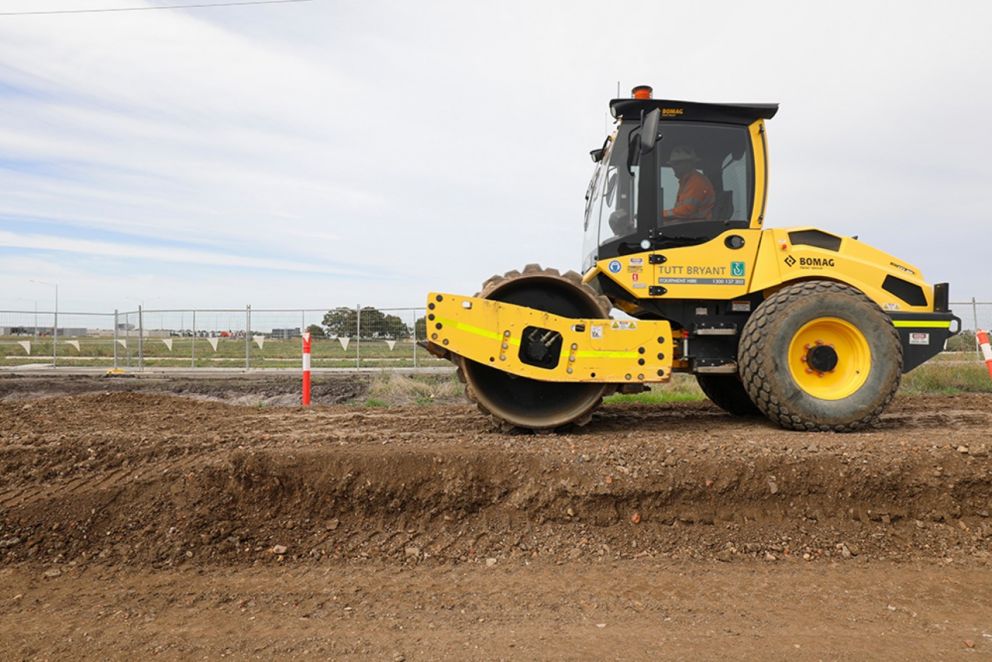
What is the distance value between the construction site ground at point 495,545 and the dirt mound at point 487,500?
0.01 metres

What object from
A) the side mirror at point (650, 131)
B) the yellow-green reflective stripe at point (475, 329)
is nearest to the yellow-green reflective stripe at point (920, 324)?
the side mirror at point (650, 131)

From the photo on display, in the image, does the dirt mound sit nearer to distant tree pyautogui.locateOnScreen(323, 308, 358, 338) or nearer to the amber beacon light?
the amber beacon light

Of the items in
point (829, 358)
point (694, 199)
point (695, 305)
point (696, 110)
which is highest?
point (696, 110)

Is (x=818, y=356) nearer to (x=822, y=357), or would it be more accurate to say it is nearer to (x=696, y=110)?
(x=822, y=357)

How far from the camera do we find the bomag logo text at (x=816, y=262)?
18.1 feet

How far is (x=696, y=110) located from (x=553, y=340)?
8.06 feet

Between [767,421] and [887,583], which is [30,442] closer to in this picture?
[887,583]

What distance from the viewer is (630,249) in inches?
217

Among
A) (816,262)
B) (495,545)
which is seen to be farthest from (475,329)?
(816,262)

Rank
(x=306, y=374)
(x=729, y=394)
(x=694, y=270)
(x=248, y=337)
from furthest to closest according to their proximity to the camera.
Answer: (x=248, y=337) → (x=306, y=374) → (x=729, y=394) → (x=694, y=270)

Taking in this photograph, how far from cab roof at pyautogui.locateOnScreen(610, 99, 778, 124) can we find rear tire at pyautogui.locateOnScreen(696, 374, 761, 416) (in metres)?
2.50

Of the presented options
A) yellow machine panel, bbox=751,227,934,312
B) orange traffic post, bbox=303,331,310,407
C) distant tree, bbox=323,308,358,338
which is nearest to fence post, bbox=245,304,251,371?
distant tree, bbox=323,308,358,338

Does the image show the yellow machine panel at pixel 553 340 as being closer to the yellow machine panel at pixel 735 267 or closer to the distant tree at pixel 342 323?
the yellow machine panel at pixel 735 267

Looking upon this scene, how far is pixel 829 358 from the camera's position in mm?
5266
